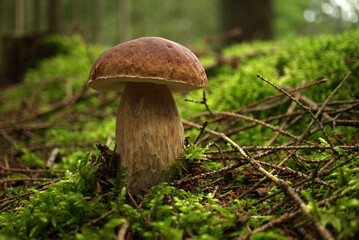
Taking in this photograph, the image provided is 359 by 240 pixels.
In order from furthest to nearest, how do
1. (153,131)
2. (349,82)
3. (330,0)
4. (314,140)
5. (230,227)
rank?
(330,0) → (349,82) → (314,140) → (153,131) → (230,227)

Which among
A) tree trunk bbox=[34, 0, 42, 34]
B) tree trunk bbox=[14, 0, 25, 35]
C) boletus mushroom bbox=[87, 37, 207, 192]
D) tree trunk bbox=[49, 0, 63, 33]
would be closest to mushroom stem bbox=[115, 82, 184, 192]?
boletus mushroom bbox=[87, 37, 207, 192]

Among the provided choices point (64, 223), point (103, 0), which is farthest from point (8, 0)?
point (64, 223)

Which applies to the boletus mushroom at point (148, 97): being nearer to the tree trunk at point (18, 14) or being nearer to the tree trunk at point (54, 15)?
A: the tree trunk at point (54, 15)

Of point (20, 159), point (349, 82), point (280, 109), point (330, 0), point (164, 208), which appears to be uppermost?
point (330, 0)

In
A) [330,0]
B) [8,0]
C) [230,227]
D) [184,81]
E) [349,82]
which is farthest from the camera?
[8,0]

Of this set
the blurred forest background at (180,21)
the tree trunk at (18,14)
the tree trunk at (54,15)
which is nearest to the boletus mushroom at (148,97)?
the blurred forest background at (180,21)

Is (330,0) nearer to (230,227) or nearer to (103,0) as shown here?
(230,227)
